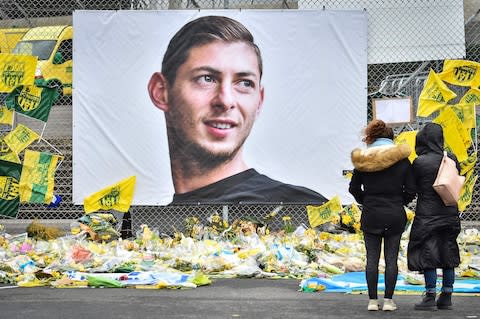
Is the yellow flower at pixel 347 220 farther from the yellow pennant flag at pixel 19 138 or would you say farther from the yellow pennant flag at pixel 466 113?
the yellow pennant flag at pixel 19 138

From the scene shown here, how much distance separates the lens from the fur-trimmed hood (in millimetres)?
7434

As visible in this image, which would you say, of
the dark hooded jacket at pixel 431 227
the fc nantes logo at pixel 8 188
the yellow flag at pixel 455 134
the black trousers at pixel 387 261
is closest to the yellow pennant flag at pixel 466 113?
the yellow flag at pixel 455 134

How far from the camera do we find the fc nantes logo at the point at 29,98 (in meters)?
12.4

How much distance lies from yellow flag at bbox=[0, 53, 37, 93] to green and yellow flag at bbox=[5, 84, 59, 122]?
0.26 ft

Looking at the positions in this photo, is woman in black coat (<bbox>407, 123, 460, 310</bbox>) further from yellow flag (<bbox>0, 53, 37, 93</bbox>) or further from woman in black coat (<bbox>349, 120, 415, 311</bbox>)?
yellow flag (<bbox>0, 53, 37, 93</bbox>)

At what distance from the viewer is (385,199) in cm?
750

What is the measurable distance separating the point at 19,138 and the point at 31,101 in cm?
52

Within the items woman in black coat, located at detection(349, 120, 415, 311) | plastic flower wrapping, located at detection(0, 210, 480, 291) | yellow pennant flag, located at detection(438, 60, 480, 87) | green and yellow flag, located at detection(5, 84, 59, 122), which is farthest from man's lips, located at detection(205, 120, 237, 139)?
woman in black coat, located at detection(349, 120, 415, 311)

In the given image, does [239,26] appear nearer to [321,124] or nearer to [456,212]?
[321,124]

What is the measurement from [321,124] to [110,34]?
10.1 feet

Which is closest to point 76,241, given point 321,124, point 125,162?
point 125,162

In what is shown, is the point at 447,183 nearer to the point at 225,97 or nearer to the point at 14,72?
the point at 225,97

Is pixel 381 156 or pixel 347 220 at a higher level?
pixel 381 156

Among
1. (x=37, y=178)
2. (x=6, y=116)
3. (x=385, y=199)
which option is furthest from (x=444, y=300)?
(x=6, y=116)
